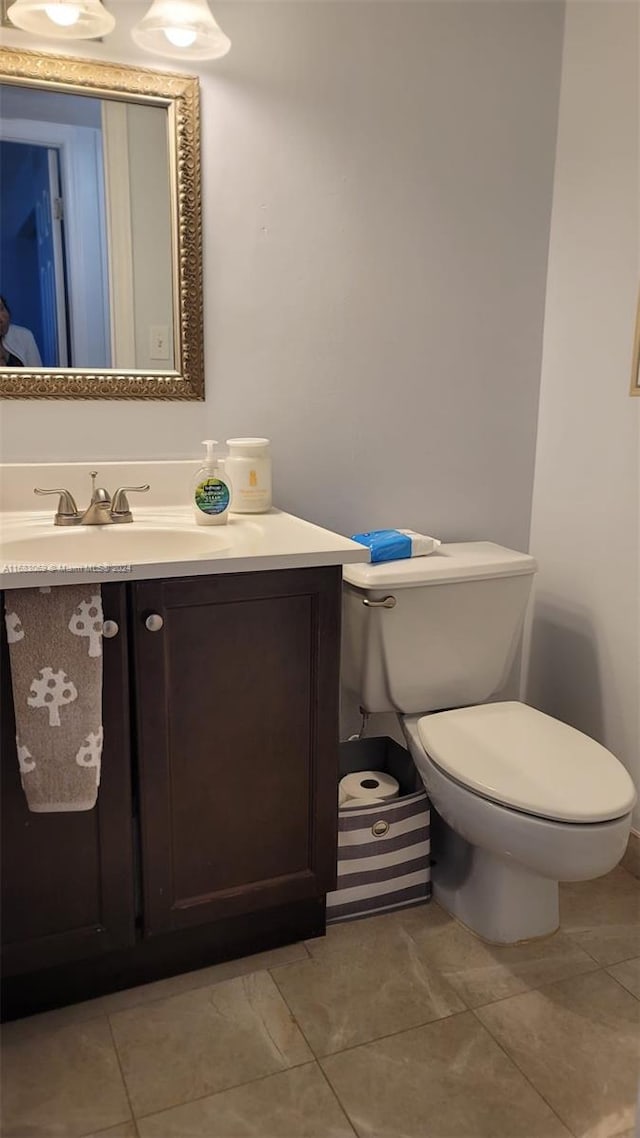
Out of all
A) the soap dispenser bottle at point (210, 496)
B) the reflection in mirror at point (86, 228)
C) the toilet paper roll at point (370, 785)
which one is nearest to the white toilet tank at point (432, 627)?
the toilet paper roll at point (370, 785)

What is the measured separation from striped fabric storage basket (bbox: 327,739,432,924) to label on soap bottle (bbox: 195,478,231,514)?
0.68 metres

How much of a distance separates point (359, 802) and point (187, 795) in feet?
1.61

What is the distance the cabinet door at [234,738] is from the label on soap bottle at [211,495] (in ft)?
1.00

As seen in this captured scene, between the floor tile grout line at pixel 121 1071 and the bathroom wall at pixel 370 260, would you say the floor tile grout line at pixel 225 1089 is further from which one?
the bathroom wall at pixel 370 260

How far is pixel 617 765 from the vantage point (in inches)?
63.8

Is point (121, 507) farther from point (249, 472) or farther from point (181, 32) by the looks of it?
point (181, 32)

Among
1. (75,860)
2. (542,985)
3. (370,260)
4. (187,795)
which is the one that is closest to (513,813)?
(542,985)

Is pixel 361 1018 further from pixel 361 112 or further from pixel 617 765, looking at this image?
pixel 361 112

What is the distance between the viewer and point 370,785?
1.92 m

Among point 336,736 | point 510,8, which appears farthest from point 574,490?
point 510,8

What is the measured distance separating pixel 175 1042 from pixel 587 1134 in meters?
0.69

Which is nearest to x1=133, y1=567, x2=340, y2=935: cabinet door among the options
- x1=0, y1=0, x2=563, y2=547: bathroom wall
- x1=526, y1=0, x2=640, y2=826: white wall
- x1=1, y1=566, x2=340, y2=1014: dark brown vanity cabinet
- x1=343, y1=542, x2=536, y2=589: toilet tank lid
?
x1=1, y1=566, x2=340, y2=1014: dark brown vanity cabinet

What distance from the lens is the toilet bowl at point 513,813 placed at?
1.47 m

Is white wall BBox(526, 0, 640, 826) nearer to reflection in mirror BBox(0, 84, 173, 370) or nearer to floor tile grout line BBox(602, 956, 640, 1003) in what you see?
floor tile grout line BBox(602, 956, 640, 1003)
